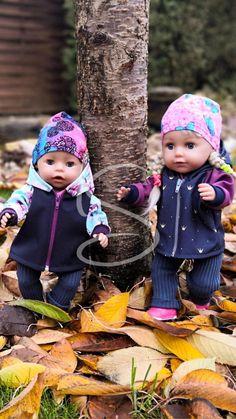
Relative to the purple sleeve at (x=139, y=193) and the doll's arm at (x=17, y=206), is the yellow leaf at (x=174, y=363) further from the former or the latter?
the doll's arm at (x=17, y=206)

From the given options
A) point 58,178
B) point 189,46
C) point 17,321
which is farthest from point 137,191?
point 189,46

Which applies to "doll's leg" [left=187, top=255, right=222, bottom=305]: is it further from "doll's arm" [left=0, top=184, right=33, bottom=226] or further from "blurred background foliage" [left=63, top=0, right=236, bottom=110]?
"blurred background foliage" [left=63, top=0, right=236, bottom=110]

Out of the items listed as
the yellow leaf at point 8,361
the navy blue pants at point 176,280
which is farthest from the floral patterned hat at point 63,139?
the yellow leaf at point 8,361

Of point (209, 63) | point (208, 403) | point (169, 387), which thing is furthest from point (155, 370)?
point (209, 63)

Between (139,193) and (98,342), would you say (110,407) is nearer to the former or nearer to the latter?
(98,342)

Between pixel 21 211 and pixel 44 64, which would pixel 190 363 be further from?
pixel 44 64

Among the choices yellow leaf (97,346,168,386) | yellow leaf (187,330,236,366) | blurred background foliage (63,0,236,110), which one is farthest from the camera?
blurred background foliage (63,0,236,110)

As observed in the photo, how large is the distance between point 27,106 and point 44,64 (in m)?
0.72

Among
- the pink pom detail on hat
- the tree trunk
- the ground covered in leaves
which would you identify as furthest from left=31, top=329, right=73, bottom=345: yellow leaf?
the pink pom detail on hat

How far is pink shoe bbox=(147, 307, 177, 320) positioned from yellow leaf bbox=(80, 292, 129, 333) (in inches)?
5.5

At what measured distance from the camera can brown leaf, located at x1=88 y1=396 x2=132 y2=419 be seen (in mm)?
1865

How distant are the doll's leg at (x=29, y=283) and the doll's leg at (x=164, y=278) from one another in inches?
19.3

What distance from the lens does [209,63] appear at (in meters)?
10.9

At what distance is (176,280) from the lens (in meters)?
2.52
